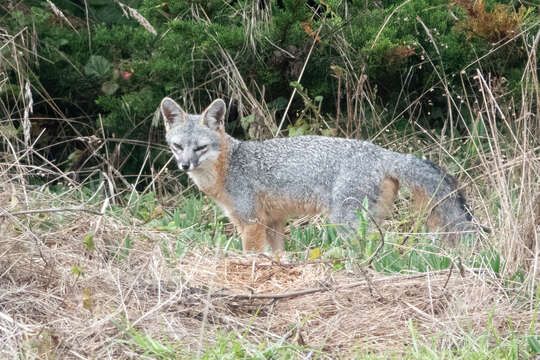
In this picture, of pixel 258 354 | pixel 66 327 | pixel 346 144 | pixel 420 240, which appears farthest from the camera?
pixel 346 144

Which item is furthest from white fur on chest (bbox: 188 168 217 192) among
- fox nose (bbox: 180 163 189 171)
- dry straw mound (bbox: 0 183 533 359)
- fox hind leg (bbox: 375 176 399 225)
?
dry straw mound (bbox: 0 183 533 359)

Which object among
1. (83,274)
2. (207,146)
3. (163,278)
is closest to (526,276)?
(163,278)

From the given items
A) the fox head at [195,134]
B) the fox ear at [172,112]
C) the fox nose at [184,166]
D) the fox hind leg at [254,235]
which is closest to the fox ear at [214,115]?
the fox head at [195,134]

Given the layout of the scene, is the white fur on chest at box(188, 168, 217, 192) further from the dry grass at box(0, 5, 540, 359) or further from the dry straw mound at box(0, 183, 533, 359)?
the dry straw mound at box(0, 183, 533, 359)

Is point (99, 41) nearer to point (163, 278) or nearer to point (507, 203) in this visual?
point (163, 278)

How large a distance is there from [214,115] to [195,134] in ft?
0.82

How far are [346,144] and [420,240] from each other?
110 cm

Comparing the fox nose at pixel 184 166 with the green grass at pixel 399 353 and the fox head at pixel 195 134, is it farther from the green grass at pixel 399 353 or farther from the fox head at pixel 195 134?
the green grass at pixel 399 353

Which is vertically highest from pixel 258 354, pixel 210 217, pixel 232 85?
pixel 258 354

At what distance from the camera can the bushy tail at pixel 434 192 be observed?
17.6 feet

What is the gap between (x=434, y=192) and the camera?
5539mm

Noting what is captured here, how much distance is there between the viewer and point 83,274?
13.5ft

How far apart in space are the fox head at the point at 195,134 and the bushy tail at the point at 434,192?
1469 mm

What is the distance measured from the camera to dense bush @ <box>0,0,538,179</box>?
279 inches
